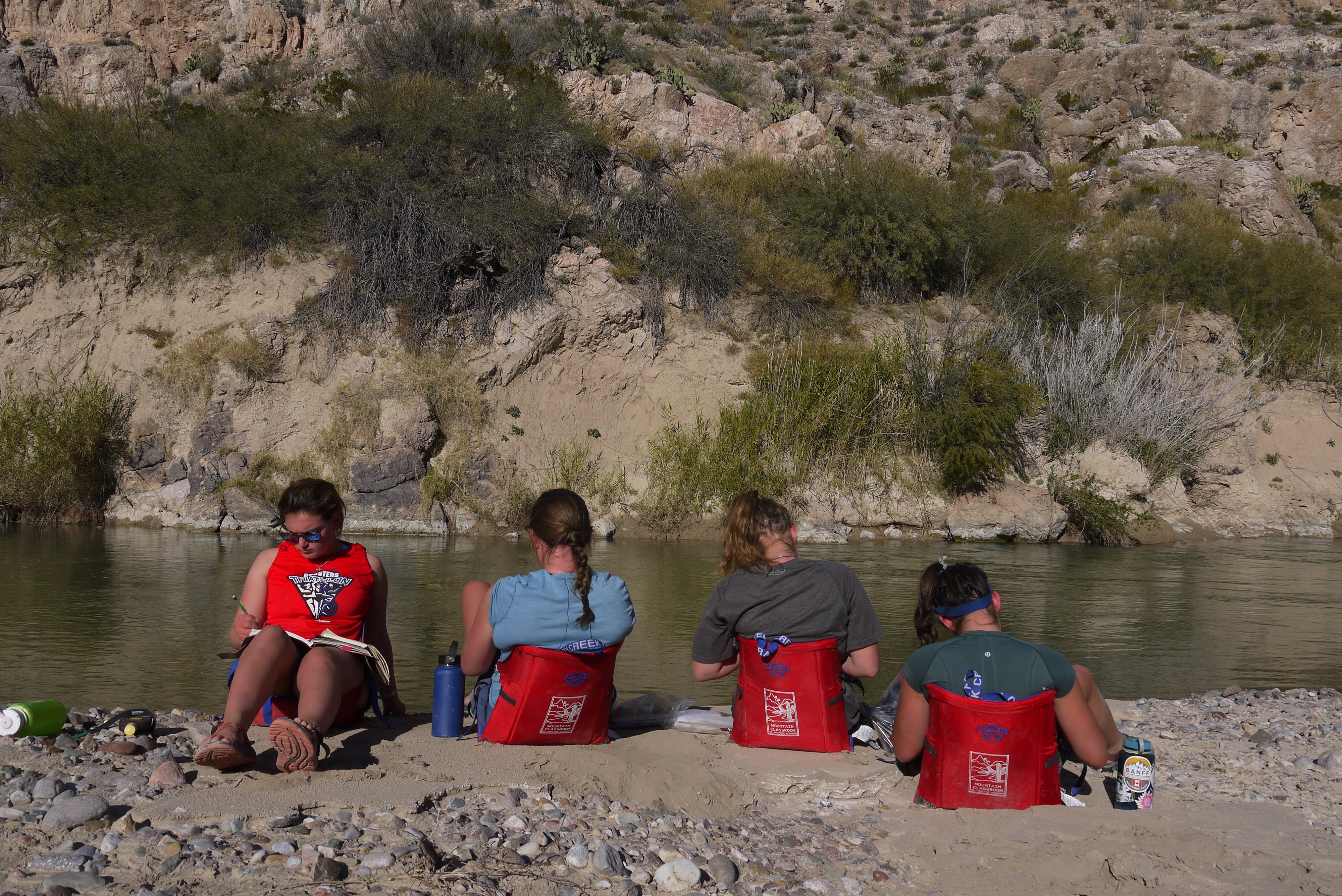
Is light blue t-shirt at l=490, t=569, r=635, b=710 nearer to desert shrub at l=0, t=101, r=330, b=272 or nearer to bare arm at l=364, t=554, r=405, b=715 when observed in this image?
bare arm at l=364, t=554, r=405, b=715

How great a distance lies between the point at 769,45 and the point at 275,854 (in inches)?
1404

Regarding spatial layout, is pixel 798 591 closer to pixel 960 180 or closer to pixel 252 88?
pixel 960 180

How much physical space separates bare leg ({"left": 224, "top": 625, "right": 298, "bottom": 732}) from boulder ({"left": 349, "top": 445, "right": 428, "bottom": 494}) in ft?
39.2

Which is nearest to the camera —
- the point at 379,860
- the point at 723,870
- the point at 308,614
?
the point at 379,860

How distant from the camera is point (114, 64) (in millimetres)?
30031

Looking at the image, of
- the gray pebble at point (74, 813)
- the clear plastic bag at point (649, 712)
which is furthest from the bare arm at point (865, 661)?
the gray pebble at point (74, 813)

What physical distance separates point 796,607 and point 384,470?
12.5 metres

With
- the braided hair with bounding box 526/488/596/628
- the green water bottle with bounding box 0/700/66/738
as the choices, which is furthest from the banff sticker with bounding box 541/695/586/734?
the green water bottle with bounding box 0/700/66/738

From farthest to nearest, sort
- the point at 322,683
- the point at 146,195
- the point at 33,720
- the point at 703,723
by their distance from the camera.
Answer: the point at 146,195 < the point at 703,723 < the point at 33,720 < the point at 322,683

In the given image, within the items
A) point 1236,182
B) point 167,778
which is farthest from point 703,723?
point 1236,182

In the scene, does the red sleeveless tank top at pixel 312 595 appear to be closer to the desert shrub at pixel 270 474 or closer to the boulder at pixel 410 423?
the desert shrub at pixel 270 474

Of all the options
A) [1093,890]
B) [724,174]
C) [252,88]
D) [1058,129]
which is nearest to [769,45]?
[1058,129]

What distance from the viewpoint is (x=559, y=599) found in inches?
152

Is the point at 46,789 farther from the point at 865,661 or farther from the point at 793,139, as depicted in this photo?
the point at 793,139
